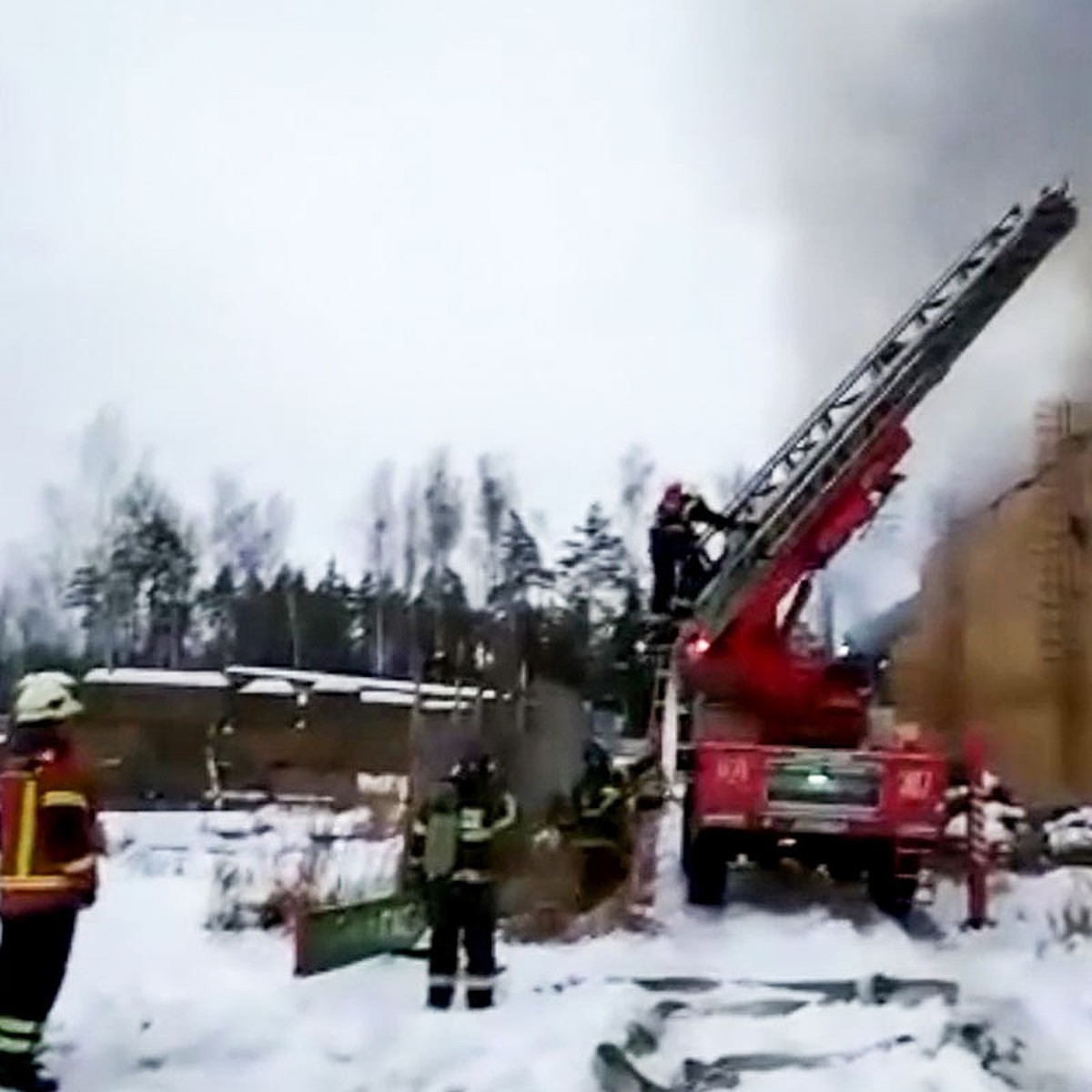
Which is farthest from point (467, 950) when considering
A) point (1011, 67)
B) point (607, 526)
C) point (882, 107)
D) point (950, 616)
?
point (1011, 67)

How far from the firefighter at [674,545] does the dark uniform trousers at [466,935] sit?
1.10 feet

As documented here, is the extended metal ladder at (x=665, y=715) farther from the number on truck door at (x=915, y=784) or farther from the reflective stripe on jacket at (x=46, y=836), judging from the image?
the reflective stripe on jacket at (x=46, y=836)

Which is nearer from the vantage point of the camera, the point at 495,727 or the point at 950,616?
the point at 495,727

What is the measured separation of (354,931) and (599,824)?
0.89 ft

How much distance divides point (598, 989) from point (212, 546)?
56cm

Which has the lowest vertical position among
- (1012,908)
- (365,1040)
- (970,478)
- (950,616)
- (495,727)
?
(365,1040)

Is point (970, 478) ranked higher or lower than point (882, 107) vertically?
lower

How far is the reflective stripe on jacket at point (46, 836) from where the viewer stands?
1.69 m

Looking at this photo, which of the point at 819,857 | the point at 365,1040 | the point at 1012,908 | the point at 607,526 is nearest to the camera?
the point at 365,1040

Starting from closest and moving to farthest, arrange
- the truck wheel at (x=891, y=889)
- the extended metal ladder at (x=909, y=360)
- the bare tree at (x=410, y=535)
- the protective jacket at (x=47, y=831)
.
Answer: the protective jacket at (x=47, y=831), the bare tree at (x=410, y=535), the extended metal ladder at (x=909, y=360), the truck wheel at (x=891, y=889)

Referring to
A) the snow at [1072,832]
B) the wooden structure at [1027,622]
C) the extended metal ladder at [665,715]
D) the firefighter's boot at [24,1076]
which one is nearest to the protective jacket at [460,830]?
the extended metal ladder at [665,715]

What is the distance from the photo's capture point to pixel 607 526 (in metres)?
1.93

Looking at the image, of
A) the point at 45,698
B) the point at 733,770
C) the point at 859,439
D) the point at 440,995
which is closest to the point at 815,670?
the point at 733,770

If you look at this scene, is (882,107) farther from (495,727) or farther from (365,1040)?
(365,1040)
